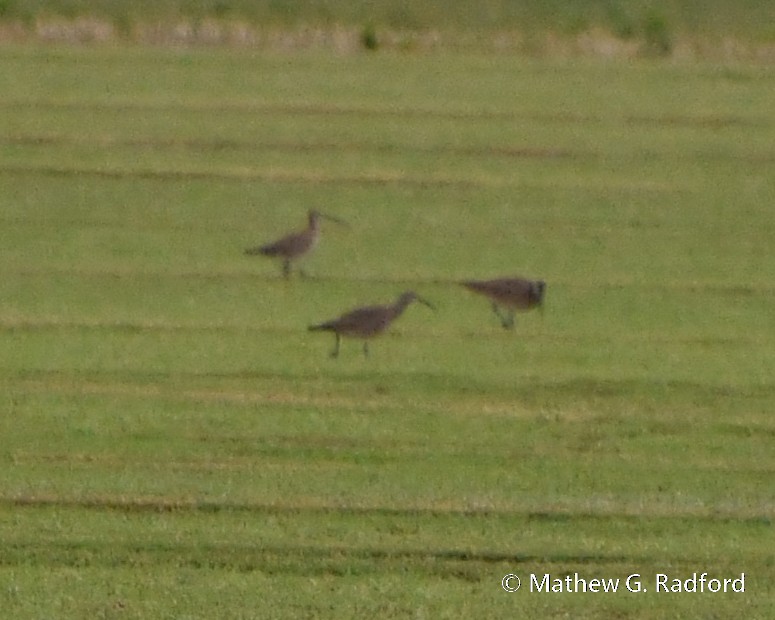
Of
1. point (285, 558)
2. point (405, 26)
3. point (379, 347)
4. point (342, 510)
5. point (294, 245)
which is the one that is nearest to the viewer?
point (285, 558)

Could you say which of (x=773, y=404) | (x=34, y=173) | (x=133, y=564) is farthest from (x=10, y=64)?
(x=133, y=564)

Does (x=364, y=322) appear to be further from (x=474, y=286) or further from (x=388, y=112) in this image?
(x=388, y=112)

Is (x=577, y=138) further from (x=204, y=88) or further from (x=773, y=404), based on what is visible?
(x=773, y=404)

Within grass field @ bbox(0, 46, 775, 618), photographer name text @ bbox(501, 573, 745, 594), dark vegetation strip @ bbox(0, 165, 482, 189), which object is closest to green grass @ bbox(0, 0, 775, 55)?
grass field @ bbox(0, 46, 775, 618)

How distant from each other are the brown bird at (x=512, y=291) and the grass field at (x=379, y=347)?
0.53 ft

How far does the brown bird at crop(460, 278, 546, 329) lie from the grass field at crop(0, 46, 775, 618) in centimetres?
16

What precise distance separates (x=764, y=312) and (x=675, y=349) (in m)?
1.13

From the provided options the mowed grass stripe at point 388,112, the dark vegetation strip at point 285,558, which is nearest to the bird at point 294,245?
the dark vegetation strip at point 285,558

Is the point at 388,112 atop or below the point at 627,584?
atop

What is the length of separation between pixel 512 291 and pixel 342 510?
11.2 feet

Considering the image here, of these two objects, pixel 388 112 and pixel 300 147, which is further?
pixel 388 112

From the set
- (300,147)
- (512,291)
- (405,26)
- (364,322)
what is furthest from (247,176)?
(405,26)

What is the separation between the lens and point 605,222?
13.1 metres

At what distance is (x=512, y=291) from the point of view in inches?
391
